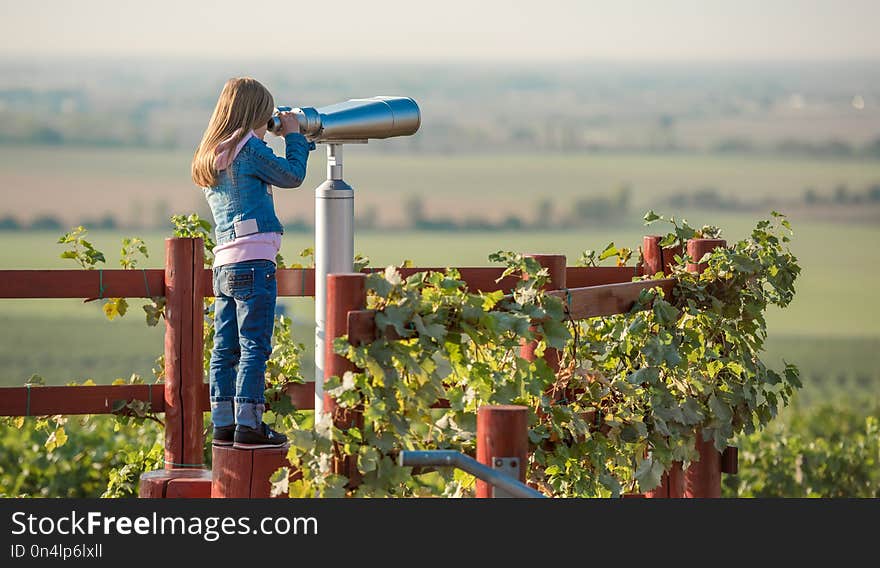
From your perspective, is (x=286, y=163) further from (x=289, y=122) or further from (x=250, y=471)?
(x=250, y=471)

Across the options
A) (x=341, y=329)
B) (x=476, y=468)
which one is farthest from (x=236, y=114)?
(x=476, y=468)

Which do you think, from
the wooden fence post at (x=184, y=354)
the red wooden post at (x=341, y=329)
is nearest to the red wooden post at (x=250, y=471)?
the red wooden post at (x=341, y=329)

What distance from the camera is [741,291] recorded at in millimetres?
4672

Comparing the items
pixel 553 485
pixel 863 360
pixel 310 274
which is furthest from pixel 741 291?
pixel 863 360

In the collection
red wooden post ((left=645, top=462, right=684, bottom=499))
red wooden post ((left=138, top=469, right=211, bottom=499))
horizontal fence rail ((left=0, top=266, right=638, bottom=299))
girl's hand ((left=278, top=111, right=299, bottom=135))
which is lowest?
red wooden post ((left=645, top=462, right=684, bottom=499))

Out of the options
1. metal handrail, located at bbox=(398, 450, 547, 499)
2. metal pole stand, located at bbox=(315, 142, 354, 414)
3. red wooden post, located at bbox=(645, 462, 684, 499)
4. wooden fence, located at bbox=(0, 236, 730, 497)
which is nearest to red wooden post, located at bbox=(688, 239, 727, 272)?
wooden fence, located at bbox=(0, 236, 730, 497)

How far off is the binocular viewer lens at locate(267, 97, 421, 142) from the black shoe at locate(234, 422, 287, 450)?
2.77 ft

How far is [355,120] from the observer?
3.70 m

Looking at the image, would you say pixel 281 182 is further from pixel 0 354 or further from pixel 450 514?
pixel 0 354

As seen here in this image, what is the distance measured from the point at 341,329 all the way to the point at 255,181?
31.1 inches

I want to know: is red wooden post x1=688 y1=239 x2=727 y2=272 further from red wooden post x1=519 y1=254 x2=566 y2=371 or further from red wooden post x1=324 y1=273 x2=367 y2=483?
red wooden post x1=324 y1=273 x2=367 y2=483

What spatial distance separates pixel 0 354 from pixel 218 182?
19040 millimetres

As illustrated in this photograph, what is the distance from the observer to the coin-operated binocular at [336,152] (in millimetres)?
3592

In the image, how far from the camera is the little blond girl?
367cm
